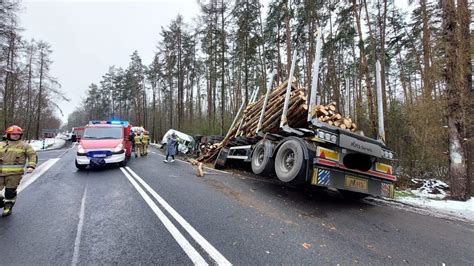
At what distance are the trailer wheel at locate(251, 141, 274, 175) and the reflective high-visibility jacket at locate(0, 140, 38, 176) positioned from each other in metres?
4.91

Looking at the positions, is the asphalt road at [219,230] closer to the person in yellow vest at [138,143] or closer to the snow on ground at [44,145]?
the person in yellow vest at [138,143]

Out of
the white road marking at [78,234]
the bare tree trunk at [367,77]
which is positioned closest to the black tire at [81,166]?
the white road marking at [78,234]

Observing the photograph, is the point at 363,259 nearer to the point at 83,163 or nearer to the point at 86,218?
the point at 86,218

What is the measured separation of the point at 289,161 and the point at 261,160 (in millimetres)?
1239

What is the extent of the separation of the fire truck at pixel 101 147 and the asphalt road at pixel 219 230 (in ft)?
10.5

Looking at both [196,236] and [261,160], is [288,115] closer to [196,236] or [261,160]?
[261,160]

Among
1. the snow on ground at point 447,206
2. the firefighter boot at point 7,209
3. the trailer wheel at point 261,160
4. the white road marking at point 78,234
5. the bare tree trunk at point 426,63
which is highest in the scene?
the bare tree trunk at point 426,63

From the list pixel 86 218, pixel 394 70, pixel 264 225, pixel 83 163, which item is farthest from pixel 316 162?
pixel 394 70

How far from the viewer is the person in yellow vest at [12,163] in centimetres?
484

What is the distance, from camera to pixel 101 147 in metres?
10.3

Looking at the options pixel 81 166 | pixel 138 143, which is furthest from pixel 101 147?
pixel 138 143

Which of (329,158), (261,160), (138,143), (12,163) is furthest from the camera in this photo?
(138,143)

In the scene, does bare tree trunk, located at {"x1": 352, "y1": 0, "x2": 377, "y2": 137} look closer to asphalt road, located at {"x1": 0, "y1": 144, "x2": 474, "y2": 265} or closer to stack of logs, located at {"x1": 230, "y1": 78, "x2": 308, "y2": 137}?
stack of logs, located at {"x1": 230, "y1": 78, "x2": 308, "y2": 137}

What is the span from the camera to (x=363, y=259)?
3211 mm
